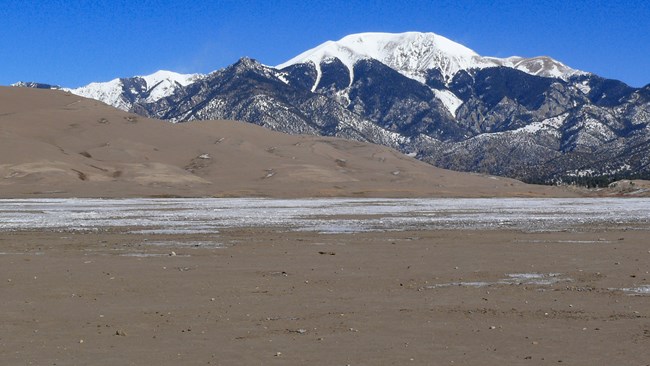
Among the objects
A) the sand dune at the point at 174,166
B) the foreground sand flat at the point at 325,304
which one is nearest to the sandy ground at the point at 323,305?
the foreground sand flat at the point at 325,304

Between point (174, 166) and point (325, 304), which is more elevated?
point (174, 166)

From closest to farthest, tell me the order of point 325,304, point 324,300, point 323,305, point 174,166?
1. point 323,305
2. point 325,304
3. point 324,300
4. point 174,166

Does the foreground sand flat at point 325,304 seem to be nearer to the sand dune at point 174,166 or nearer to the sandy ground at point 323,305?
the sandy ground at point 323,305

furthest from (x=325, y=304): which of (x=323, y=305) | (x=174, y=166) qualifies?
(x=174, y=166)

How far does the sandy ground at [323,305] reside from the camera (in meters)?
15.7

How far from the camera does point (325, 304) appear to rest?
69.8 ft

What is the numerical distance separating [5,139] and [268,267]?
139541 mm

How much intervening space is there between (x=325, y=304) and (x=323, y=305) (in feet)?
0.54

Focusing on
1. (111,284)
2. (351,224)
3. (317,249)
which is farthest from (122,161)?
(111,284)

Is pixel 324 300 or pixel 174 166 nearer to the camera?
pixel 324 300

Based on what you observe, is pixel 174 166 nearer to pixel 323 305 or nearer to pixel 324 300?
pixel 324 300

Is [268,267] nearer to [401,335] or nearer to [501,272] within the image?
[501,272]

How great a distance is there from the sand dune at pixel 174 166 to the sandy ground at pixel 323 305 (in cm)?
9006

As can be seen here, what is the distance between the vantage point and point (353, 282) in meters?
25.5
